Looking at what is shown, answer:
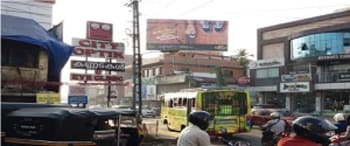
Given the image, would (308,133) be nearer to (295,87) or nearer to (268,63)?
(295,87)

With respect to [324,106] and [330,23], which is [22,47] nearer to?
[324,106]

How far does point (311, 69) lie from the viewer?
5722 centimetres

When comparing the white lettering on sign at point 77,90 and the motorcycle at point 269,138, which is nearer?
the motorcycle at point 269,138

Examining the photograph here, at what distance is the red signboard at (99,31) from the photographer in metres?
24.5

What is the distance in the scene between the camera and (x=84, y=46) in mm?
23750

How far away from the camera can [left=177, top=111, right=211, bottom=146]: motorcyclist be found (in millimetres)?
5762

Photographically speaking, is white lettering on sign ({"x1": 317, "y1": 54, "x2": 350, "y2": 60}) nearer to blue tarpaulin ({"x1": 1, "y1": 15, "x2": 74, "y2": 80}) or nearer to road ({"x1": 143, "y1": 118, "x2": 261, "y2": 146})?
A: road ({"x1": 143, "y1": 118, "x2": 261, "y2": 146})

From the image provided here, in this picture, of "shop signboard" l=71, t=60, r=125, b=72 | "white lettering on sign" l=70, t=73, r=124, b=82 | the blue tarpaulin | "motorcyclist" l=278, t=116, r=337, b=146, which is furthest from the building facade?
"motorcyclist" l=278, t=116, r=337, b=146

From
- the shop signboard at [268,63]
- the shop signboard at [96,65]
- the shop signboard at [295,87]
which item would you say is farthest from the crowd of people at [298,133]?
the shop signboard at [268,63]

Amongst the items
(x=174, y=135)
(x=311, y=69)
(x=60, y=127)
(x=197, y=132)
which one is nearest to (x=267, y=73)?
(x=311, y=69)

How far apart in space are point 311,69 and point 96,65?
124 ft

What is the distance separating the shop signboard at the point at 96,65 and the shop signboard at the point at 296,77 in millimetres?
34376

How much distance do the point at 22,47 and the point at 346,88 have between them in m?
38.2

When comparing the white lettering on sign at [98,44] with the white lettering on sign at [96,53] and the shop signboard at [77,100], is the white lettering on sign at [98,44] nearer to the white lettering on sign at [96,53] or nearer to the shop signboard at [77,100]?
the white lettering on sign at [96,53]
